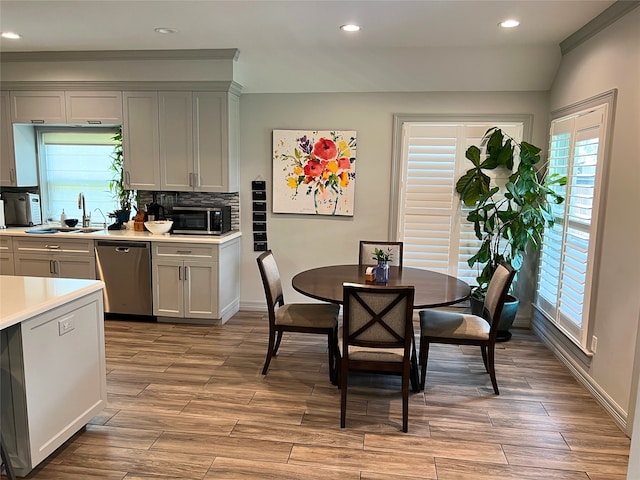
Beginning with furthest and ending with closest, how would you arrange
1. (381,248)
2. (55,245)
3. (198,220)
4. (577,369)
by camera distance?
1. (198,220)
2. (55,245)
3. (381,248)
4. (577,369)

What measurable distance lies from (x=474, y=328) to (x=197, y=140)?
310 cm

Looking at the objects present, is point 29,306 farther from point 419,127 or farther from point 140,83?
point 419,127

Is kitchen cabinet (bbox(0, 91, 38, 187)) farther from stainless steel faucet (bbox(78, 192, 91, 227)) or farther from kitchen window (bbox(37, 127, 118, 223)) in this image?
stainless steel faucet (bbox(78, 192, 91, 227))

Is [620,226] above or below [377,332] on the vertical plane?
above

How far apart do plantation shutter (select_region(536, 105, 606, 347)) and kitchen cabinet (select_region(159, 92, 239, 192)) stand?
305 cm

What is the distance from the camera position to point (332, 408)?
3006mm

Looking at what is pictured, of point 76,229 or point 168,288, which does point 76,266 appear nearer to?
point 76,229

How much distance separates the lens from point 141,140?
183 inches

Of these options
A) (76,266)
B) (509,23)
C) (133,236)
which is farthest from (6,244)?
(509,23)

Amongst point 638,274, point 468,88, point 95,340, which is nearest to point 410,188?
point 468,88

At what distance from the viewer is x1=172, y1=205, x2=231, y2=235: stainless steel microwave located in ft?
15.3

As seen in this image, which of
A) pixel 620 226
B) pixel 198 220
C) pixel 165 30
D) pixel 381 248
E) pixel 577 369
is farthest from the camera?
pixel 198 220

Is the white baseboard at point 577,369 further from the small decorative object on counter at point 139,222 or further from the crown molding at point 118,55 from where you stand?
the small decorative object on counter at point 139,222

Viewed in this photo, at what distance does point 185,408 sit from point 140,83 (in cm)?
317
